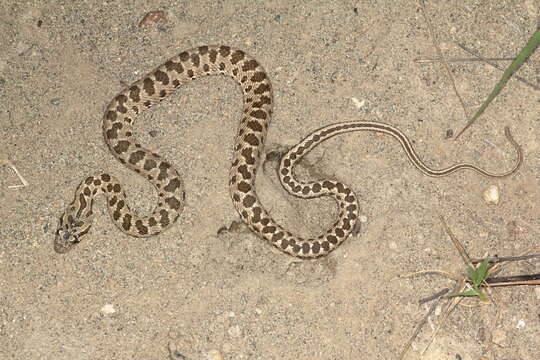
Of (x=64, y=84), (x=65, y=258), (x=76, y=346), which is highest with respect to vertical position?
(x=64, y=84)

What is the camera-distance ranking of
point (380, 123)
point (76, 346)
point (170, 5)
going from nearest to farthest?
1. point (76, 346)
2. point (380, 123)
3. point (170, 5)

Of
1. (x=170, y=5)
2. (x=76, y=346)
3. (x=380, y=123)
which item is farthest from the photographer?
(x=170, y=5)

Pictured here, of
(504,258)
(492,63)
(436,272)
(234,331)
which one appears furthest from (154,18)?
(504,258)

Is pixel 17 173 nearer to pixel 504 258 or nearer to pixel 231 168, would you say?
pixel 231 168

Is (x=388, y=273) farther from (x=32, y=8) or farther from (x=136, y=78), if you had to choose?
(x=32, y=8)

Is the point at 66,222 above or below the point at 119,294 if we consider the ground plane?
above

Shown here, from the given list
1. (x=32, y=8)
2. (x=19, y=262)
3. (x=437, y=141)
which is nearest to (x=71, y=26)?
(x=32, y=8)

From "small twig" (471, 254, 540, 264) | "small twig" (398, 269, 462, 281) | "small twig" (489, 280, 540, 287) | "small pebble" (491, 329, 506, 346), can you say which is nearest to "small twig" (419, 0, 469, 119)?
"small twig" (471, 254, 540, 264)
